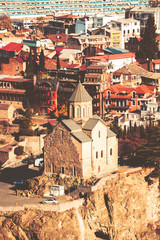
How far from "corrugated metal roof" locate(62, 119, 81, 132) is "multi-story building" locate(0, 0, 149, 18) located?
10561 centimetres

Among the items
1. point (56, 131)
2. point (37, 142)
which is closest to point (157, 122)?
point (37, 142)

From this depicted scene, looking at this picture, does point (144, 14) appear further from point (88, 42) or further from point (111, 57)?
point (111, 57)

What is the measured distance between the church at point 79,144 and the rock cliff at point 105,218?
2340mm

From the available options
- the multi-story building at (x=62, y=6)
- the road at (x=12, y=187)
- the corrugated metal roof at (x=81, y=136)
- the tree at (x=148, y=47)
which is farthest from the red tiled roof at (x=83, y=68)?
the multi-story building at (x=62, y=6)

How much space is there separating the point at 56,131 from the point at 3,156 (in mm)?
16638

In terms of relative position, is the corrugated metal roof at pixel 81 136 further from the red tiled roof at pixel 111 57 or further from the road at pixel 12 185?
the red tiled roof at pixel 111 57

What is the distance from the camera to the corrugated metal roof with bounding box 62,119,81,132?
227 ft

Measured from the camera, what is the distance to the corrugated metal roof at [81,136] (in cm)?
6856

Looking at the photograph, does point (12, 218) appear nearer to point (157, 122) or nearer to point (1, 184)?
point (1, 184)

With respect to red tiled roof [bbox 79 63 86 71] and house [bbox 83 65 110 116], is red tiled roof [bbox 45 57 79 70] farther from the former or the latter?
house [bbox 83 65 110 116]

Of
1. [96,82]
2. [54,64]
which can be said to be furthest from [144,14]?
[96,82]

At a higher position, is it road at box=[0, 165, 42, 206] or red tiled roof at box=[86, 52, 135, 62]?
red tiled roof at box=[86, 52, 135, 62]

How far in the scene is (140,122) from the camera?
8994 cm

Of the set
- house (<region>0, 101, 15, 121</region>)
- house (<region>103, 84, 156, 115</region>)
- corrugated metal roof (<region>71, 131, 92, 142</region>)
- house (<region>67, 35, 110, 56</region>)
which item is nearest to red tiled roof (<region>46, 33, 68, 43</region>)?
house (<region>67, 35, 110, 56</region>)
